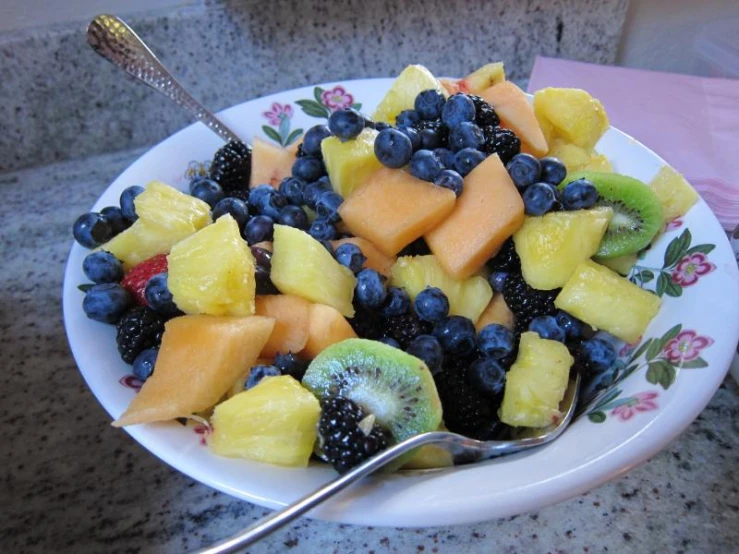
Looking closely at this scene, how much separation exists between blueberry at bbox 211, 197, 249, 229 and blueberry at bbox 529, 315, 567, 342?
51 centimetres

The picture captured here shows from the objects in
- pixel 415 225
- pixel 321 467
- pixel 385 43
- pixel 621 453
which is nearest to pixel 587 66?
pixel 385 43

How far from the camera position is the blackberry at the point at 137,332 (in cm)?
82

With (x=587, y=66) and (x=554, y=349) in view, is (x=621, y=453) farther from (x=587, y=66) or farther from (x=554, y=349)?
(x=587, y=66)

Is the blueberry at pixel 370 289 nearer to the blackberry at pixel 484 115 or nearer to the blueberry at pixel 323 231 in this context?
the blueberry at pixel 323 231

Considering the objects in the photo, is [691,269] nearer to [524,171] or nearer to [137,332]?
[524,171]

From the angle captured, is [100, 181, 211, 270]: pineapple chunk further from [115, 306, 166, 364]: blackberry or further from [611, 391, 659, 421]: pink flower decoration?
[611, 391, 659, 421]: pink flower decoration

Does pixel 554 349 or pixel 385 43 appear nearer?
pixel 554 349

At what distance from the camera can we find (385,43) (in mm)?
1557

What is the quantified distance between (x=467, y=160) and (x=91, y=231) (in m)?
0.61

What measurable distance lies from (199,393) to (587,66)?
1481 millimetres

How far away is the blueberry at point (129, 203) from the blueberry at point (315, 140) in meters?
0.30

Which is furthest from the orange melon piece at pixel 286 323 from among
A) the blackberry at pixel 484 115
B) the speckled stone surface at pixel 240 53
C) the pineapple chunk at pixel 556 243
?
the speckled stone surface at pixel 240 53

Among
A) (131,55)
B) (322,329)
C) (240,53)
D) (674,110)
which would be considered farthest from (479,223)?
(674,110)

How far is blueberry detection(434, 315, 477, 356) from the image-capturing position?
32.9 inches
